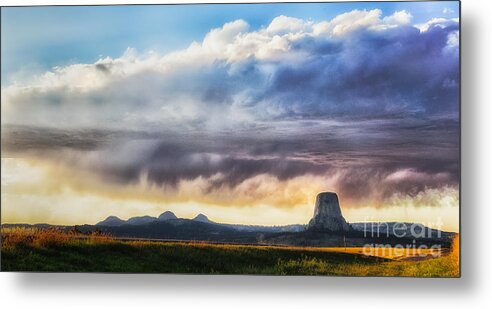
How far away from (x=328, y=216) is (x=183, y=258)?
35.8 inches

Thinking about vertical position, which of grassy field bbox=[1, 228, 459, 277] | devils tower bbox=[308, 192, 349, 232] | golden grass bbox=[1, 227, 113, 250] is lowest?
grassy field bbox=[1, 228, 459, 277]

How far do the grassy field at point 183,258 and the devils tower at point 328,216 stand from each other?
13cm

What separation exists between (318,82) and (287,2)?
0.52 metres

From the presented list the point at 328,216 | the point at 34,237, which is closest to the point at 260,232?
the point at 328,216

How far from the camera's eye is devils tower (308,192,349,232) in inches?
184

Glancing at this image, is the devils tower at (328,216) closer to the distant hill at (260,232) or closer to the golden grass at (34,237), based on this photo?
the distant hill at (260,232)

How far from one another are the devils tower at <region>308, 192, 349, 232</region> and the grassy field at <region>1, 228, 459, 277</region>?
13 centimetres

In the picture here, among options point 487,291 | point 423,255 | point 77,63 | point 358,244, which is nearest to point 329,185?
point 358,244

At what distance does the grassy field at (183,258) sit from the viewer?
4.64 m

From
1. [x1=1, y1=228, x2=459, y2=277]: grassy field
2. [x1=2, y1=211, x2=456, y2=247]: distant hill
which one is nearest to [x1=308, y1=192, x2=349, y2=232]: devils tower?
[x1=2, y1=211, x2=456, y2=247]: distant hill

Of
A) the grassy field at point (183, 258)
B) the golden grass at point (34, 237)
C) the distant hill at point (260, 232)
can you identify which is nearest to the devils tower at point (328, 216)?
the distant hill at point (260, 232)

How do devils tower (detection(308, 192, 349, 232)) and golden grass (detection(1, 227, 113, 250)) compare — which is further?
golden grass (detection(1, 227, 113, 250))

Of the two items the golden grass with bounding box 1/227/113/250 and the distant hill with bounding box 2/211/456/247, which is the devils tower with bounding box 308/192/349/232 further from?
the golden grass with bounding box 1/227/113/250

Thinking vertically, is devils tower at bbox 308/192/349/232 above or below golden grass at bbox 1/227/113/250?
above
